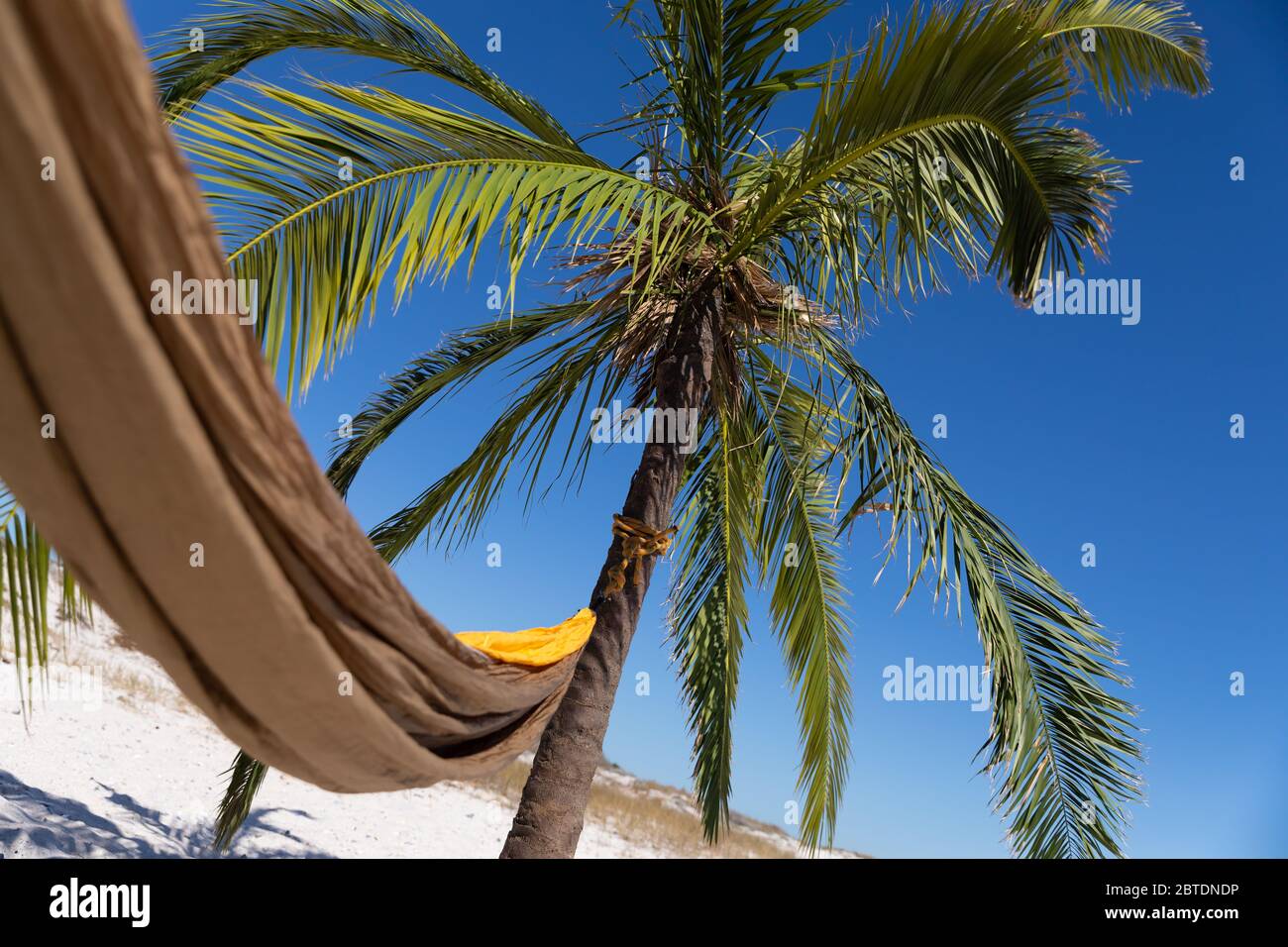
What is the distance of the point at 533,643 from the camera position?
265 cm

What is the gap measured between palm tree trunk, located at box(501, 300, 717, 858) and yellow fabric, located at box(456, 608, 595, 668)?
798 millimetres

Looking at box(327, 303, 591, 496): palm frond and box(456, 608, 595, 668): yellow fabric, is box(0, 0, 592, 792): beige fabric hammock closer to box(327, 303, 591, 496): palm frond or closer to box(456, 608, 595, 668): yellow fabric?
box(456, 608, 595, 668): yellow fabric

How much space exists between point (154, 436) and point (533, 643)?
70.3 inches

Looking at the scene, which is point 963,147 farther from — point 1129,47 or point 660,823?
point 660,823

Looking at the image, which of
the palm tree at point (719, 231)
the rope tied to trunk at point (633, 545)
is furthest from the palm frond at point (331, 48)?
the rope tied to trunk at point (633, 545)

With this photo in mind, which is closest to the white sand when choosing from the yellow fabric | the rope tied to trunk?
the rope tied to trunk

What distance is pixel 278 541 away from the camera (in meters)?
1.17

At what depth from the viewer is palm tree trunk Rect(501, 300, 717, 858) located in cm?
373

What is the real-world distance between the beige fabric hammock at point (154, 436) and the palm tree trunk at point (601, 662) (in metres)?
2.46

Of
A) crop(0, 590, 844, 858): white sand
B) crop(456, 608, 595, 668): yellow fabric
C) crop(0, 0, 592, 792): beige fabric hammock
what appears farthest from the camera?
crop(0, 590, 844, 858): white sand

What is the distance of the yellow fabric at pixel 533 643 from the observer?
7.55 feet
